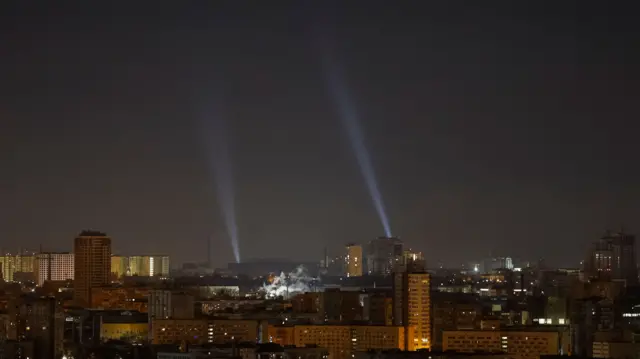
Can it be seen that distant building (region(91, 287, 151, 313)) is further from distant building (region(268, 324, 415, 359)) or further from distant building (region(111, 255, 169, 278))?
distant building (region(111, 255, 169, 278))

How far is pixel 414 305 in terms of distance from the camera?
1537 inches

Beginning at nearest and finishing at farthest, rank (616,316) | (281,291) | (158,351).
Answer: (158,351), (616,316), (281,291)

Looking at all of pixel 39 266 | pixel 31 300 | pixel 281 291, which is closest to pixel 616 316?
pixel 31 300

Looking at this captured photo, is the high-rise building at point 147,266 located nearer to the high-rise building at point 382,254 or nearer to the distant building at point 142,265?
the distant building at point 142,265

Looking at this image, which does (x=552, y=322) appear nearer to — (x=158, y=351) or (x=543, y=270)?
(x=158, y=351)

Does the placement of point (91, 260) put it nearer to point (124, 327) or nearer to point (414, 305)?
point (124, 327)

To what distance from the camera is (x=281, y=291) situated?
2820 inches

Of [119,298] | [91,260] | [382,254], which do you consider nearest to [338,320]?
[119,298]

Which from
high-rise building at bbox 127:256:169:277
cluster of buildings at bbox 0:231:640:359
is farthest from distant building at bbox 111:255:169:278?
cluster of buildings at bbox 0:231:640:359

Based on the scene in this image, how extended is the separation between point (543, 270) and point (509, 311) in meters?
24.5

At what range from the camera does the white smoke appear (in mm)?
69938

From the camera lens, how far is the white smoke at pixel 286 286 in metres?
69.9

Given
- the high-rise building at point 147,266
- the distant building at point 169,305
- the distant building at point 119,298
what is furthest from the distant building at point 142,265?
the distant building at point 169,305

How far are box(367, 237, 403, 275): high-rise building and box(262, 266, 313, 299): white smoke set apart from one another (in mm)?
3374
